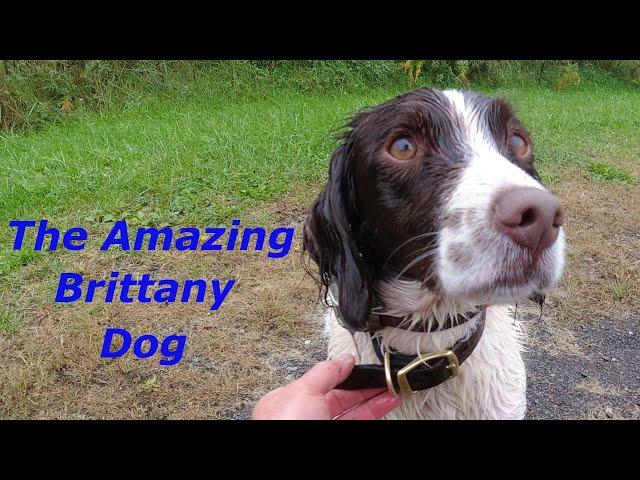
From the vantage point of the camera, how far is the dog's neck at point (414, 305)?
1.89 meters

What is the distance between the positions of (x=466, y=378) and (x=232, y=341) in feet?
5.78

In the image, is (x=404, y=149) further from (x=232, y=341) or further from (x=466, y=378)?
(x=232, y=341)

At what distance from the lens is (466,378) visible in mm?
2035

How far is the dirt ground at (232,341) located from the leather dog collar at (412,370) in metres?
1.19

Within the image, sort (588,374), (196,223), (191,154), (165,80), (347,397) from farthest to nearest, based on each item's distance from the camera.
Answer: (165,80) < (191,154) < (196,223) < (588,374) < (347,397)

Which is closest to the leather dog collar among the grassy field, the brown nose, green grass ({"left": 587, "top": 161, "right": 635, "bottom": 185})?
the brown nose

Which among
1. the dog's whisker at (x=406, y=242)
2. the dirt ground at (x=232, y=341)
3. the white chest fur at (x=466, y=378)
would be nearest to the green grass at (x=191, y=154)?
the dirt ground at (x=232, y=341)

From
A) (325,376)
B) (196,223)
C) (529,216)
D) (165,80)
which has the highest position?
(165,80)

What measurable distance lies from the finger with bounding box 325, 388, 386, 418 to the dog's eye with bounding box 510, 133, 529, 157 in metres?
1.03

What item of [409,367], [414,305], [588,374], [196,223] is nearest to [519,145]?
[414,305]

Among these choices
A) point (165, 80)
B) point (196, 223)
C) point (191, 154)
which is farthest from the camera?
point (165, 80)

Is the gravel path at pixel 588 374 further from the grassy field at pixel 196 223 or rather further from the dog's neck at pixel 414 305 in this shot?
the dog's neck at pixel 414 305

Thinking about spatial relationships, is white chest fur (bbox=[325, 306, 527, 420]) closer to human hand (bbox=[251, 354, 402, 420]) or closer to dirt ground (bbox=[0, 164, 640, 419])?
human hand (bbox=[251, 354, 402, 420])

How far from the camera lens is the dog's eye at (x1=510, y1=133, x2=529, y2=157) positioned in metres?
1.86
